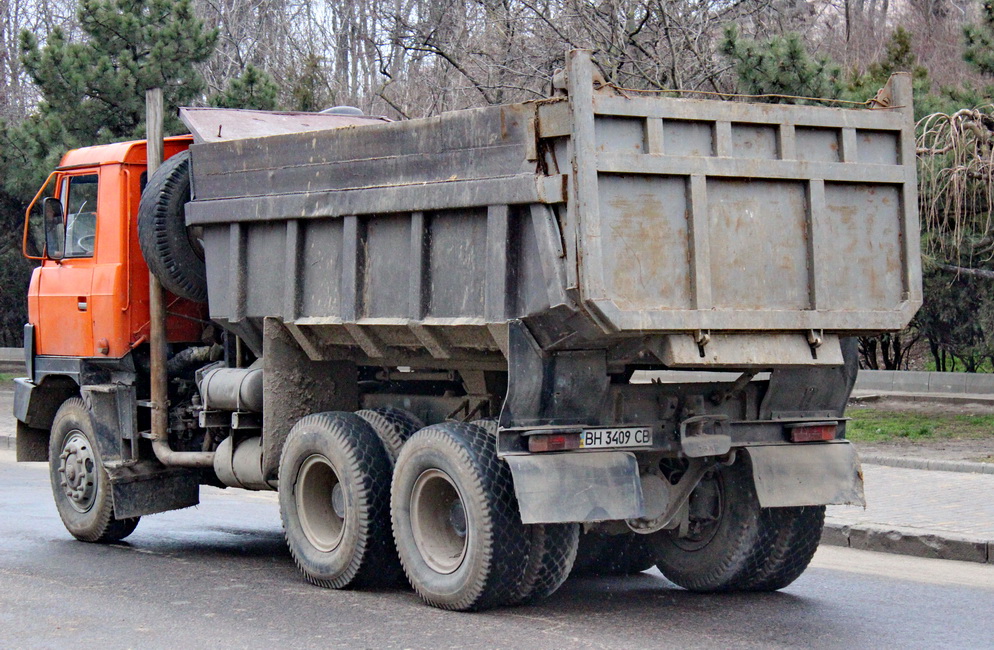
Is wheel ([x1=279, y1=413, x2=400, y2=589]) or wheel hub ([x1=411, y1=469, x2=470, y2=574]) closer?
wheel hub ([x1=411, y1=469, x2=470, y2=574])

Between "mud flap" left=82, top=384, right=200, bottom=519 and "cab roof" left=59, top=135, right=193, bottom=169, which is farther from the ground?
"cab roof" left=59, top=135, right=193, bottom=169

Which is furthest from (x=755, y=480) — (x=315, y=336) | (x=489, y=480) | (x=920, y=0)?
(x=920, y=0)

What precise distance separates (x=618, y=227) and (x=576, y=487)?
4.02 feet

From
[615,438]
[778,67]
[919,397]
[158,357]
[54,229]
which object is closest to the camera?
[615,438]

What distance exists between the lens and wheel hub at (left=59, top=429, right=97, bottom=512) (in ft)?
30.6

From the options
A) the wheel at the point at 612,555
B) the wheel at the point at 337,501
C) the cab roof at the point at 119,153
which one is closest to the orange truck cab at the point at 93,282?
the cab roof at the point at 119,153

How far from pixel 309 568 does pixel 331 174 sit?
85.2 inches

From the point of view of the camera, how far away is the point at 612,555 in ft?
26.4

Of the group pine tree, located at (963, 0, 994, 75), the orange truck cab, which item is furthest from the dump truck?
pine tree, located at (963, 0, 994, 75)

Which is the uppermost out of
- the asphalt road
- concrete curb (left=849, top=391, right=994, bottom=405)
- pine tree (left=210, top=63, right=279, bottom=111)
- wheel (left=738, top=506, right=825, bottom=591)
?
pine tree (left=210, top=63, right=279, bottom=111)

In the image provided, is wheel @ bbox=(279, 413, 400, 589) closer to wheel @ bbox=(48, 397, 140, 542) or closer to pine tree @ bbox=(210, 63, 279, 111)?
wheel @ bbox=(48, 397, 140, 542)

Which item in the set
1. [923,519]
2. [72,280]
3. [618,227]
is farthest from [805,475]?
[72,280]

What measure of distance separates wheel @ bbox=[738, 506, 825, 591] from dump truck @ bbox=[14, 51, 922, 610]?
0.05ft

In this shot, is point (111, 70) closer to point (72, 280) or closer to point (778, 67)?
point (778, 67)
